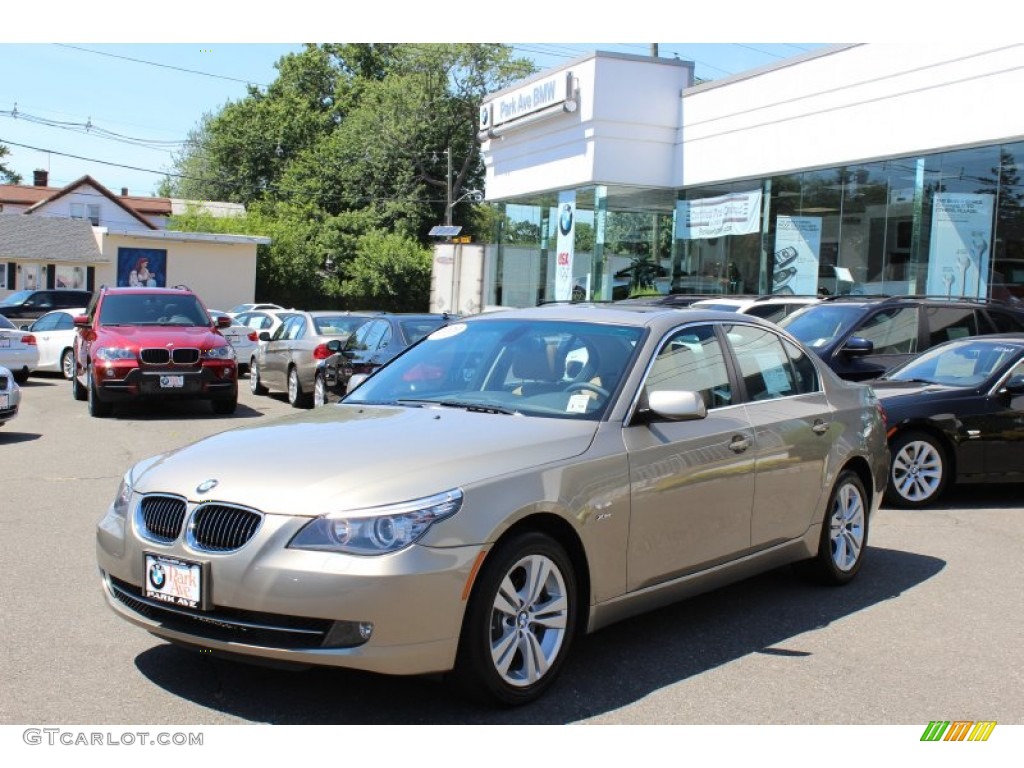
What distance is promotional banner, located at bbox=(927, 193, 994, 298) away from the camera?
18219 mm

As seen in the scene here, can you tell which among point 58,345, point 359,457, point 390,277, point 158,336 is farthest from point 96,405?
point 390,277

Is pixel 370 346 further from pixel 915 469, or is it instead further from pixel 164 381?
pixel 915 469

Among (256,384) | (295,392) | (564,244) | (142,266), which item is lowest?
(256,384)

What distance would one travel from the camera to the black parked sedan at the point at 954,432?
9484 millimetres

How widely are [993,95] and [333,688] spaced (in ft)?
53.7

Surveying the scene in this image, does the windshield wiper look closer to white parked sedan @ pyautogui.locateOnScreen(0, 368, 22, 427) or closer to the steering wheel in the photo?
the steering wheel

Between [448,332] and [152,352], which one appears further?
[152,352]

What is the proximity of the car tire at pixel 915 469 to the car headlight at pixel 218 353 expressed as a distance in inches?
364

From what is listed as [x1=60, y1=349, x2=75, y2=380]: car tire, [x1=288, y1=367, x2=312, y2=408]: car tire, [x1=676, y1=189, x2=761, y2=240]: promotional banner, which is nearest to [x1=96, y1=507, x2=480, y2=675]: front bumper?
[x1=288, y1=367, x2=312, y2=408]: car tire

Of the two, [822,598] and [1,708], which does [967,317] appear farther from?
[1,708]

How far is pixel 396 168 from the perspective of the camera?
61938 mm

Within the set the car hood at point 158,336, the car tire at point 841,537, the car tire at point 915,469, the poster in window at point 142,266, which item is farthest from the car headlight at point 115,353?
the poster in window at point 142,266

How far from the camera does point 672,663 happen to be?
520 centimetres

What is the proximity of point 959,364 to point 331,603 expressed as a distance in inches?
321
